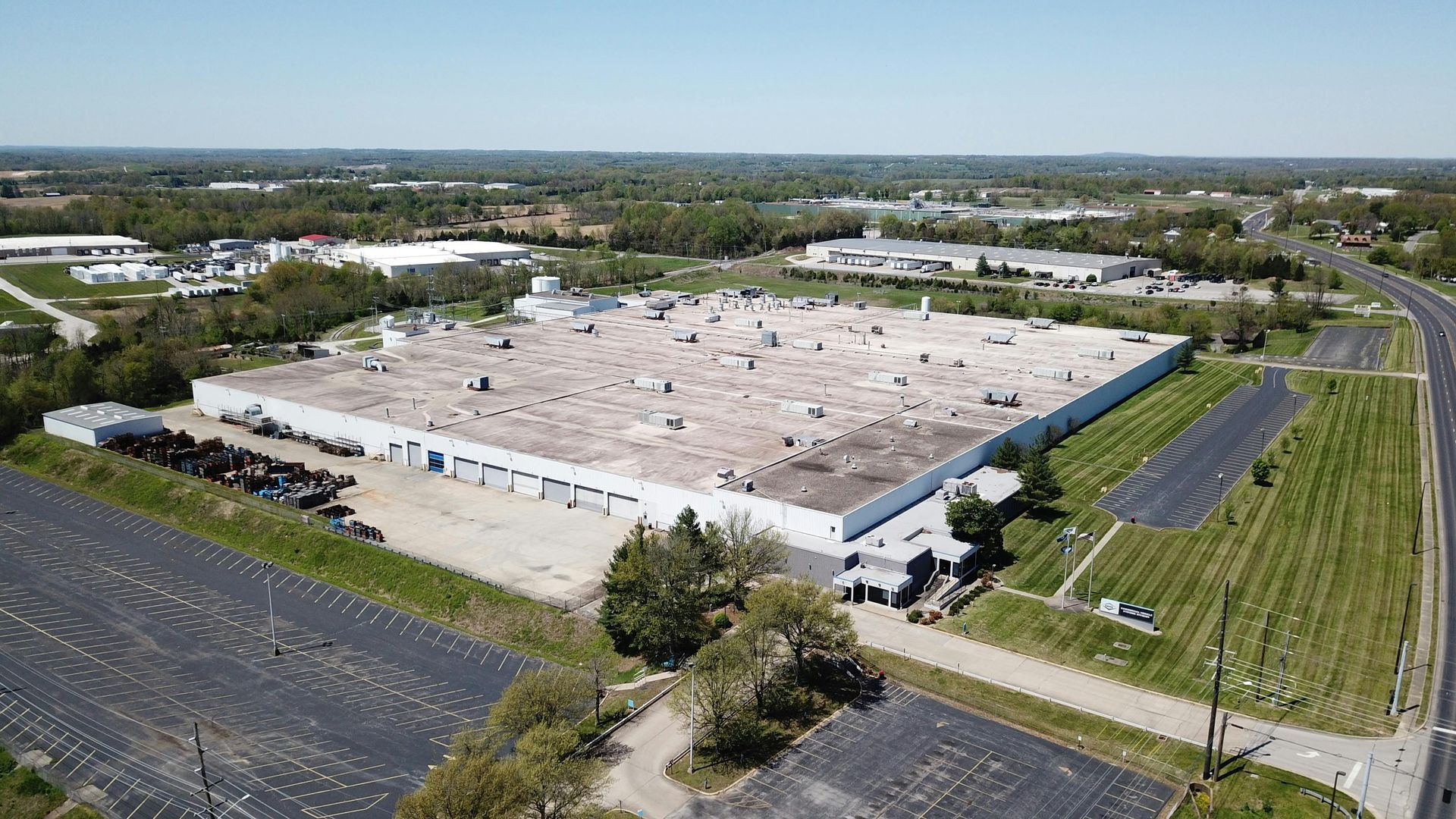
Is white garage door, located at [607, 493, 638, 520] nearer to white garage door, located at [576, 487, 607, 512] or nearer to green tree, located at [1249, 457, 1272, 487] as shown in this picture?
white garage door, located at [576, 487, 607, 512]

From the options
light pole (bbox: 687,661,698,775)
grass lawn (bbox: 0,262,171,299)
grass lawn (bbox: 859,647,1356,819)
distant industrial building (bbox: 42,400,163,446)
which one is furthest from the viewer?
grass lawn (bbox: 0,262,171,299)

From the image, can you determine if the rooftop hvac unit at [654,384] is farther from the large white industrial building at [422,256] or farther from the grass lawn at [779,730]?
the large white industrial building at [422,256]

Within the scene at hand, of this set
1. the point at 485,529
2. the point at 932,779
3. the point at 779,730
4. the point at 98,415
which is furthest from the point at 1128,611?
the point at 98,415

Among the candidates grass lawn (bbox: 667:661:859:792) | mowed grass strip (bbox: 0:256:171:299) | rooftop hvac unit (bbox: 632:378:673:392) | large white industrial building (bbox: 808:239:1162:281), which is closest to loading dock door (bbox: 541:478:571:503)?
rooftop hvac unit (bbox: 632:378:673:392)

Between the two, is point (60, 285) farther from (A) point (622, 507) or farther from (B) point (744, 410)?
(A) point (622, 507)

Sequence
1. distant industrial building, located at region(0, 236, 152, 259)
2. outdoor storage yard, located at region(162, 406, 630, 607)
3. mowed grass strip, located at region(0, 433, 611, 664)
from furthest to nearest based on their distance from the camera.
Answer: distant industrial building, located at region(0, 236, 152, 259)
outdoor storage yard, located at region(162, 406, 630, 607)
mowed grass strip, located at region(0, 433, 611, 664)

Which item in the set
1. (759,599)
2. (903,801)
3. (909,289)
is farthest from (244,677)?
(909,289)
